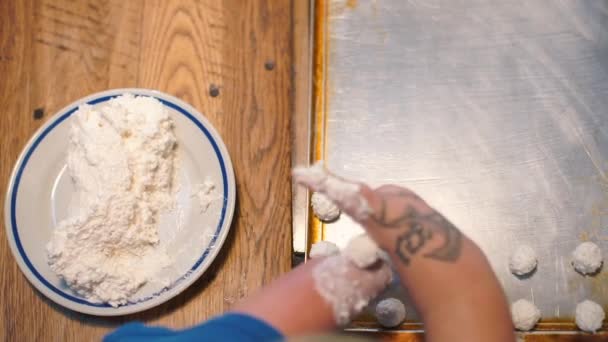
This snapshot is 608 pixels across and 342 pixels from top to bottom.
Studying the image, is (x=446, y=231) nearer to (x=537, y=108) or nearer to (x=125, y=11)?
(x=537, y=108)

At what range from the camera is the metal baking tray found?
70 centimetres

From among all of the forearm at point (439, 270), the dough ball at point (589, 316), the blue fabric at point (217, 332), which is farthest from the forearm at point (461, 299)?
the dough ball at point (589, 316)

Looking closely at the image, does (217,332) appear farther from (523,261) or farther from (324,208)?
(523,261)

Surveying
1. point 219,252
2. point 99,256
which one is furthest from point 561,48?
point 99,256

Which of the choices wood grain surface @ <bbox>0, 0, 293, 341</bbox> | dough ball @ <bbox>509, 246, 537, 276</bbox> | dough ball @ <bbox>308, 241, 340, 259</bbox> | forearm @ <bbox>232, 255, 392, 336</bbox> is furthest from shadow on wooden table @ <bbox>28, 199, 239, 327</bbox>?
dough ball @ <bbox>509, 246, 537, 276</bbox>

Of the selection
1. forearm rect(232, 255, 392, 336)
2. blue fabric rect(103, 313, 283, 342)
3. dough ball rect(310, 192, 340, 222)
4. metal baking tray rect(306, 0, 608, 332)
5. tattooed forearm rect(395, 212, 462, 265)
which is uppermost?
metal baking tray rect(306, 0, 608, 332)

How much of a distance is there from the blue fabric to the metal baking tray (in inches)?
10.6

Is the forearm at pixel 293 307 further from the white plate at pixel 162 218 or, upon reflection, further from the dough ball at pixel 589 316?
the dough ball at pixel 589 316

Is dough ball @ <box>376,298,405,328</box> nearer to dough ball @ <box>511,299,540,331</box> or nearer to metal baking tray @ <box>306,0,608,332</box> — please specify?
metal baking tray @ <box>306,0,608,332</box>

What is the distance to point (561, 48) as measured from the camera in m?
0.75

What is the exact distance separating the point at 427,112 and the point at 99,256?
457mm

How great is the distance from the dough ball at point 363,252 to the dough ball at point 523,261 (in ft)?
0.89

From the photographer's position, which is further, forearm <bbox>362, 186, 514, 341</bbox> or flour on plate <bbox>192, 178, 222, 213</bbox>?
flour on plate <bbox>192, 178, 222, 213</bbox>

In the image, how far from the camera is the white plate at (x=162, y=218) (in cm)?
65
